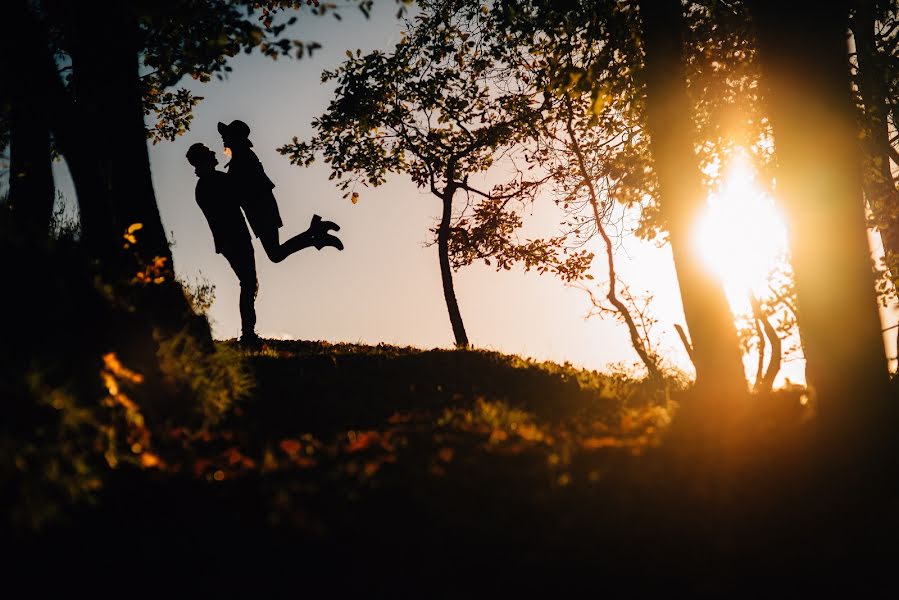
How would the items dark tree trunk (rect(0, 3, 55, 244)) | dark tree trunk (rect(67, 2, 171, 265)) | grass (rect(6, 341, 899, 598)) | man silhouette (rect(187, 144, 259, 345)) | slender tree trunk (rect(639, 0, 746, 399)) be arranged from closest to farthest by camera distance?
grass (rect(6, 341, 899, 598)), dark tree trunk (rect(0, 3, 55, 244)), slender tree trunk (rect(639, 0, 746, 399)), dark tree trunk (rect(67, 2, 171, 265)), man silhouette (rect(187, 144, 259, 345))

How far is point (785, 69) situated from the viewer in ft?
17.1

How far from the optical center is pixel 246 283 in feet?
40.4

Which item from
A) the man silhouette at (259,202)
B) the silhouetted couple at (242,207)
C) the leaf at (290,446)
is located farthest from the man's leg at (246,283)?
the leaf at (290,446)

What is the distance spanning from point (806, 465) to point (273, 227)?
10304mm

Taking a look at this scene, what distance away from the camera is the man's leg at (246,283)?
474 inches

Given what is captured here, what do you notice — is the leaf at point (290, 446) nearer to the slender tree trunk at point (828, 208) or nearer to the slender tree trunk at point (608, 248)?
the slender tree trunk at point (828, 208)

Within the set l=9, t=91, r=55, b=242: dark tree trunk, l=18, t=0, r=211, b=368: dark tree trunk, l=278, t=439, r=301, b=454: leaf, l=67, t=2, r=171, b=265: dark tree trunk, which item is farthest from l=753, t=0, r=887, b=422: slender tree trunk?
l=9, t=91, r=55, b=242: dark tree trunk

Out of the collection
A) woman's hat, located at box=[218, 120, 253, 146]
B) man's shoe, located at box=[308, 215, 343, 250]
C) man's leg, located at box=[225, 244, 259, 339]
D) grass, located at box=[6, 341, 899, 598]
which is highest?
woman's hat, located at box=[218, 120, 253, 146]

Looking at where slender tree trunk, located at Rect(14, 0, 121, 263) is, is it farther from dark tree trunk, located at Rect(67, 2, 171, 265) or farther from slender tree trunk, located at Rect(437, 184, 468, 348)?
slender tree trunk, located at Rect(437, 184, 468, 348)

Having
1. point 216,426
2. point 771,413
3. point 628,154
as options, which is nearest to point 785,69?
point 771,413

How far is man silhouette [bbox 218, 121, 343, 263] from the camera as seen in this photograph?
38.0ft

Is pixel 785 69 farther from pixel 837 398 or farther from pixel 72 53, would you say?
pixel 72 53

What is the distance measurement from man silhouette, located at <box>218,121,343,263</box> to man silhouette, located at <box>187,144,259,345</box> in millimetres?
214

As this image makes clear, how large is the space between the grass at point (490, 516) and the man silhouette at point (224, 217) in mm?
7069
